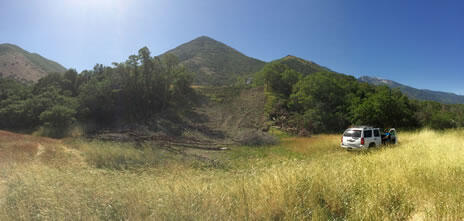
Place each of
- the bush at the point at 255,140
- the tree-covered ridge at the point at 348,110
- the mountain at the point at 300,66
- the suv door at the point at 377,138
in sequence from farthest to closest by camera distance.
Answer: the mountain at the point at 300,66 → the tree-covered ridge at the point at 348,110 → the bush at the point at 255,140 → the suv door at the point at 377,138

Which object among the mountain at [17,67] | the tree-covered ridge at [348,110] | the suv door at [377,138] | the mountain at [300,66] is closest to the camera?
the suv door at [377,138]

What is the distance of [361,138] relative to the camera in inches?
497

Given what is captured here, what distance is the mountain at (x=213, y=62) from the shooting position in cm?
8895

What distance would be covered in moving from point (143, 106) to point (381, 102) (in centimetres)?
3265

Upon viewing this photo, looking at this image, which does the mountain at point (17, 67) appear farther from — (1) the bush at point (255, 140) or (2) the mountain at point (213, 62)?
(1) the bush at point (255, 140)

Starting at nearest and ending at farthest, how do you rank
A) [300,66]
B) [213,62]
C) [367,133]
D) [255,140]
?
[367,133] < [255,140] < [300,66] < [213,62]

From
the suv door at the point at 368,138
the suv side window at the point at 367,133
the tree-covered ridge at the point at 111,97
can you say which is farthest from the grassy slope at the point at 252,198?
the tree-covered ridge at the point at 111,97

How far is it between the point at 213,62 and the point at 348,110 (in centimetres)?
9269

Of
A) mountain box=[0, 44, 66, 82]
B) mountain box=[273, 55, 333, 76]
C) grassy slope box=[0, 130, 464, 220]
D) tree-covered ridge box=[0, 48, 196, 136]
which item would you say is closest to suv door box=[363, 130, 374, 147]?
grassy slope box=[0, 130, 464, 220]

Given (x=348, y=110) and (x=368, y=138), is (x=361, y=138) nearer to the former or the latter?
(x=368, y=138)

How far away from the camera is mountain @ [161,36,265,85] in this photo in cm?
8895

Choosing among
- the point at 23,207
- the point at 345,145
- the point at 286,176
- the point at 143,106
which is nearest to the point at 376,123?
the point at 345,145

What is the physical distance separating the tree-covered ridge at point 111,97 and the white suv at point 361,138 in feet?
73.4

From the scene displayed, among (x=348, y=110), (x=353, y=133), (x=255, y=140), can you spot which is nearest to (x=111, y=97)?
(x=255, y=140)
